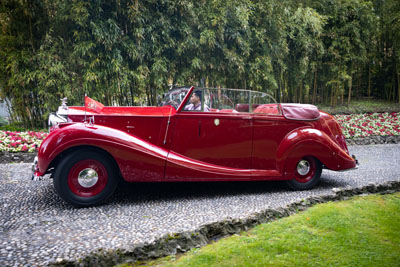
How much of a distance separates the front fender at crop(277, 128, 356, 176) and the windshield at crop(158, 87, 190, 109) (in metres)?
1.35

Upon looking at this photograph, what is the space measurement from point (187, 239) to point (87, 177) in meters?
1.25

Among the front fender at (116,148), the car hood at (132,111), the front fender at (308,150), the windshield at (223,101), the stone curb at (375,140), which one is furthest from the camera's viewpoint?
the stone curb at (375,140)

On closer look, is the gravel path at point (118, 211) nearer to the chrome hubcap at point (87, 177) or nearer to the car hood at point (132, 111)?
the chrome hubcap at point (87, 177)

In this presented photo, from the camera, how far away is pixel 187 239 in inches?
88.6

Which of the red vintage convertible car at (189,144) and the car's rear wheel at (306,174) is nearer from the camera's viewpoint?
the red vintage convertible car at (189,144)

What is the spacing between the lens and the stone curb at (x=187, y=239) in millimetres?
1938

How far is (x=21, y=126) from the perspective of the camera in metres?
7.32

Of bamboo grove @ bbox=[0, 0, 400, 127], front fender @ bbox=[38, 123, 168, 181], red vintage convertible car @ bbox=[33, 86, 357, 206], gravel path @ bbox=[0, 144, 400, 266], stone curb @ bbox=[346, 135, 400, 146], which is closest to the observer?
gravel path @ bbox=[0, 144, 400, 266]

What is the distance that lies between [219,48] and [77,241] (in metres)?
6.50

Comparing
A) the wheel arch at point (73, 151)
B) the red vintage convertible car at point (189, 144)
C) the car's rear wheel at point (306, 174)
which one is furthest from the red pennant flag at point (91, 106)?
the car's rear wheel at point (306, 174)

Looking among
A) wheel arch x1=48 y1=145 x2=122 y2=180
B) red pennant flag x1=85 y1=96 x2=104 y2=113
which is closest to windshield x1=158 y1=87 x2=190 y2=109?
red pennant flag x1=85 y1=96 x2=104 y2=113

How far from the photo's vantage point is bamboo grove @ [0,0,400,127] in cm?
634

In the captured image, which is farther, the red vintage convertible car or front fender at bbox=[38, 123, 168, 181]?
the red vintage convertible car

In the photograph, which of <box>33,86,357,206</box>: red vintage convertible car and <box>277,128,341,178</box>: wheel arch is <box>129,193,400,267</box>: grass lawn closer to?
<box>277,128,341,178</box>: wheel arch
